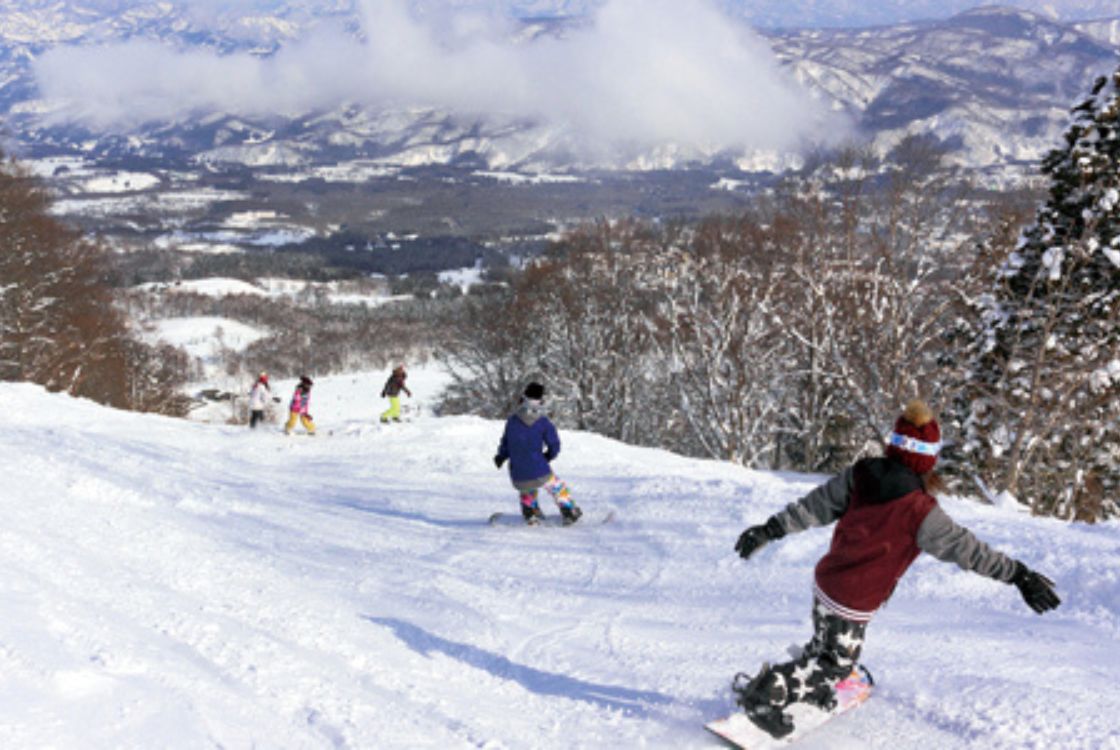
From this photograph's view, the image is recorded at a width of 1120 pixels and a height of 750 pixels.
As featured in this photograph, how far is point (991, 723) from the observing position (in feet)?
11.7

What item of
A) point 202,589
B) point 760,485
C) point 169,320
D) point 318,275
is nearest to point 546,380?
point 760,485

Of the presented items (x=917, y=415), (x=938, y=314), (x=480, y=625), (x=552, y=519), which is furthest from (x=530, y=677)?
(x=938, y=314)

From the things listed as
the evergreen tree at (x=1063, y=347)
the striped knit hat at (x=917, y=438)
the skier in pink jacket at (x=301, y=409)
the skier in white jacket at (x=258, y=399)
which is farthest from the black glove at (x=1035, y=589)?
the skier in white jacket at (x=258, y=399)

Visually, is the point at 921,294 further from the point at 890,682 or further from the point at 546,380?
the point at 546,380

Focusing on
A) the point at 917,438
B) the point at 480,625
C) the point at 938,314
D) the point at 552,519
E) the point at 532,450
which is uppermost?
the point at 917,438

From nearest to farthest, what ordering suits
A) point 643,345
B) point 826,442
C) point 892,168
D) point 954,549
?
point 954,549 → point 892,168 → point 826,442 → point 643,345

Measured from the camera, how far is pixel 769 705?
3.55 m

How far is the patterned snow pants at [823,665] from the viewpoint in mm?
3596

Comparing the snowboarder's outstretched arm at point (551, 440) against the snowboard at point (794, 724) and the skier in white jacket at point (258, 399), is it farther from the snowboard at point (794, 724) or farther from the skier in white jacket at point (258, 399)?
the skier in white jacket at point (258, 399)

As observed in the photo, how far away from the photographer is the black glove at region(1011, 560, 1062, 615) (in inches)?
122

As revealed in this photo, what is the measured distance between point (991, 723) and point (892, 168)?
11.8 metres

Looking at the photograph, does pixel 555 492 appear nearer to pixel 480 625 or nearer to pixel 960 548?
pixel 480 625

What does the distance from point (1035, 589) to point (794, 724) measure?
125 cm

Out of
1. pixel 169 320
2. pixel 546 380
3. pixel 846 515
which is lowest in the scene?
pixel 169 320
